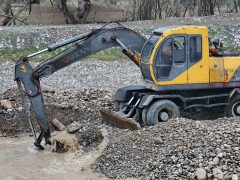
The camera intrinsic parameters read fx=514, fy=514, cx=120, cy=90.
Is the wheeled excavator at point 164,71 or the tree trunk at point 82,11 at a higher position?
the tree trunk at point 82,11

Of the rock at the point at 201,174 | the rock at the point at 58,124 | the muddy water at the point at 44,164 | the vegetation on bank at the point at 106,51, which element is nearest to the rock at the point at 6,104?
the rock at the point at 58,124

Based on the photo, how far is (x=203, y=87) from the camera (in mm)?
11516

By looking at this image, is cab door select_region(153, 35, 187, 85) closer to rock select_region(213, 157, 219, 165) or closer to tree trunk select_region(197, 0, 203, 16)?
rock select_region(213, 157, 219, 165)

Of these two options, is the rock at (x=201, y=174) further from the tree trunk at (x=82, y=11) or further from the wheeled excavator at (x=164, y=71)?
the tree trunk at (x=82, y=11)

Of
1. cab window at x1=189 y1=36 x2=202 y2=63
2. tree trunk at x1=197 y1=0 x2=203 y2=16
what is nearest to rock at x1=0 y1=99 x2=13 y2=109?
cab window at x1=189 y1=36 x2=202 y2=63

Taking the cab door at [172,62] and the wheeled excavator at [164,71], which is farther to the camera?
the cab door at [172,62]

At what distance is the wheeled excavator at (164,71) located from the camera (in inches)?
434

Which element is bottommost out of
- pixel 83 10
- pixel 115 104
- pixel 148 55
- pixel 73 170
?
pixel 73 170

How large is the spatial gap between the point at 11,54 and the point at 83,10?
5097 mm

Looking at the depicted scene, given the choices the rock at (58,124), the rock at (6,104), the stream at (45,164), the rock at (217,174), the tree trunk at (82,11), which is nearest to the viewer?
the rock at (217,174)

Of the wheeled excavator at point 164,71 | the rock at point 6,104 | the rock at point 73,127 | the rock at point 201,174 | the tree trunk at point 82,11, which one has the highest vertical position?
the tree trunk at point 82,11

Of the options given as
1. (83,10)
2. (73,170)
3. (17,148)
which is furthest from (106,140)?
(83,10)

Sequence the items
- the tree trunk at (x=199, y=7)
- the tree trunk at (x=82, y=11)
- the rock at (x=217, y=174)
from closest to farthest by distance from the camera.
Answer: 1. the rock at (x=217, y=174)
2. the tree trunk at (x=82, y=11)
3. the tree trunk at (x=199, y=7)

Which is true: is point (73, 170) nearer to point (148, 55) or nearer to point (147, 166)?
point (147, 166)
